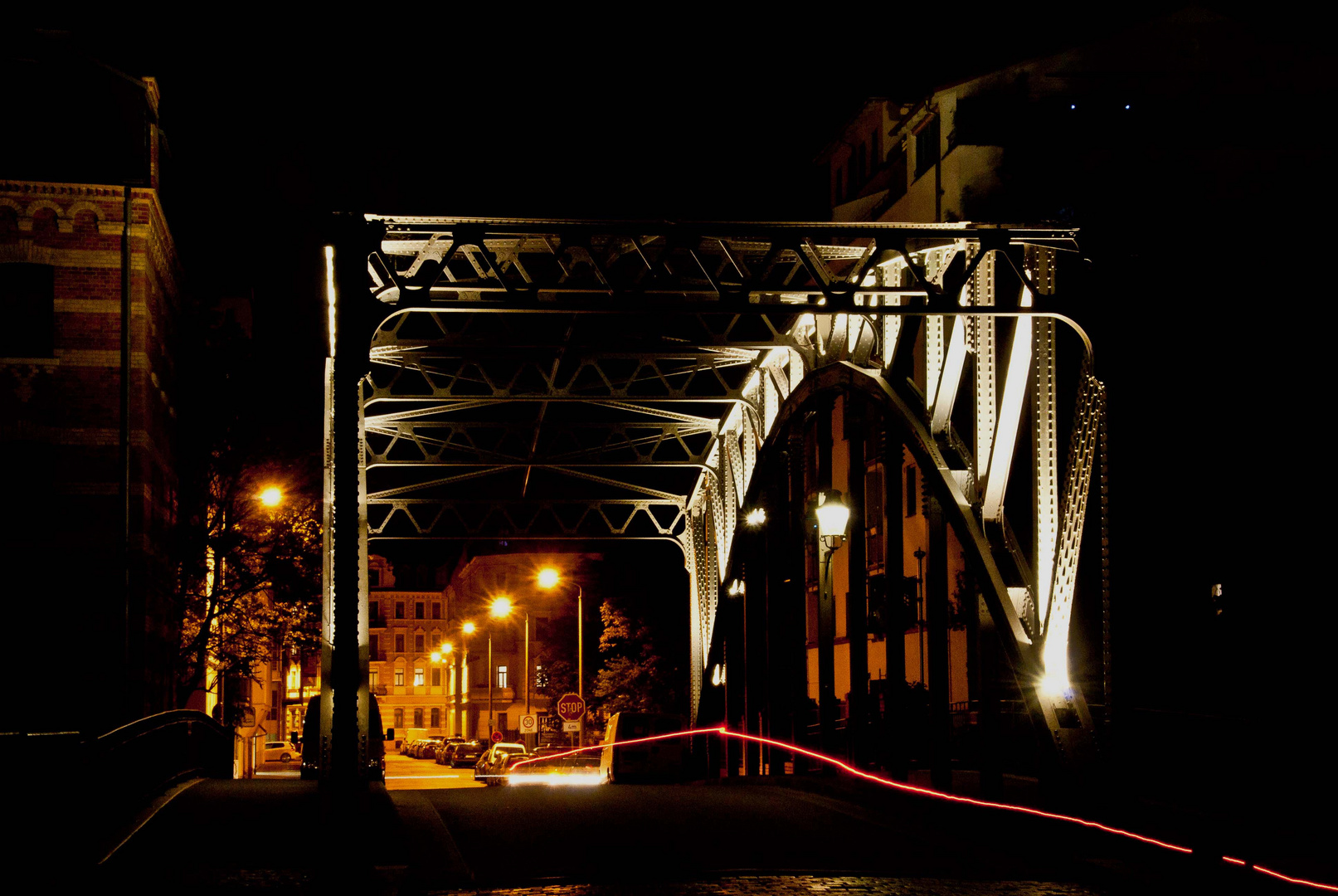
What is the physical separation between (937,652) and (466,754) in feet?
150

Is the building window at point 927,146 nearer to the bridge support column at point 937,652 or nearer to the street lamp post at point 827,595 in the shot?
the street lamp post at point 827,595

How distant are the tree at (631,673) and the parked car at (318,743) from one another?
25128 millimetres

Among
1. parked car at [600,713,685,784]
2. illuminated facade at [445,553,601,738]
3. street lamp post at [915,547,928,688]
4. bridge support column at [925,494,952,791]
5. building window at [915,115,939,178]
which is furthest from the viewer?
illuminated facade at [445,553,601,738]

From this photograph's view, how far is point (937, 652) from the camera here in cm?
1417

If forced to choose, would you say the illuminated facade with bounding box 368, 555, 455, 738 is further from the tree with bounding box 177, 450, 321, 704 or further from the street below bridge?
the street below bridge

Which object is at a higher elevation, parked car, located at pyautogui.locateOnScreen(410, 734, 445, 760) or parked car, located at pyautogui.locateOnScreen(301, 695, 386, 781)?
parked car, located at pyautogui.locateOnScreen(301, 695, 386, 781)

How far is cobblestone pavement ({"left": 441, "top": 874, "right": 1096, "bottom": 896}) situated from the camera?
359 inches

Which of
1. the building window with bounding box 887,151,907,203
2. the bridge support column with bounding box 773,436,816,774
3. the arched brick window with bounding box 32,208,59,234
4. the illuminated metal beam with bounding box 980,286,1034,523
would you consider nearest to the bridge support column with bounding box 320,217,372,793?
the illuminated metal beam with bounding box 980,286,1034,523

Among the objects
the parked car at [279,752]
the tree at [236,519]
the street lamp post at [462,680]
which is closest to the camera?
the tree at [236,519]

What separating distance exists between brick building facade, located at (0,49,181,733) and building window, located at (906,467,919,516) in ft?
72.2


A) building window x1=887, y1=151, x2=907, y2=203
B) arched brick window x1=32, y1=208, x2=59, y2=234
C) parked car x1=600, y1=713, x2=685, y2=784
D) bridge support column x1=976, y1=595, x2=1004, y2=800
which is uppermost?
building window x1=887, y1=151, x2=907, y2=203

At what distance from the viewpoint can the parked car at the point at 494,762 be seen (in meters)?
40.9

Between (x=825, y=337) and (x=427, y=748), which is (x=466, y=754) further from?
(x=825, y=337)

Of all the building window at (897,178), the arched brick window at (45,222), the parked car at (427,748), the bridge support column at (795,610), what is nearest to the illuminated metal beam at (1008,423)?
the bridge support column at (795,610)
